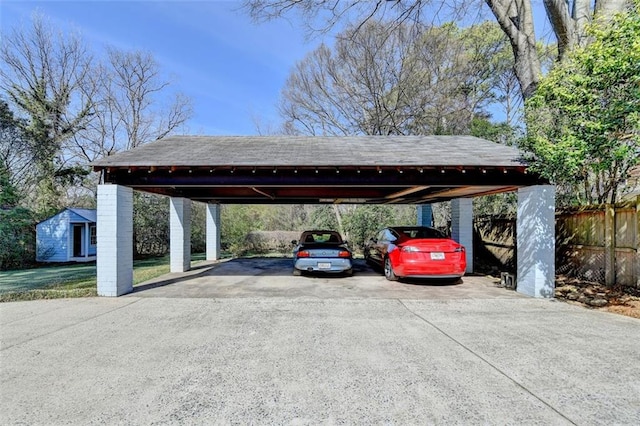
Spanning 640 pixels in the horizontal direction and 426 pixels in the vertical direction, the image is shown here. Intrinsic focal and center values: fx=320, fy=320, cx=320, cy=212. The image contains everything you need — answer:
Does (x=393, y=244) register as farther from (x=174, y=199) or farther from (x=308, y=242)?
(x=174, y=199)

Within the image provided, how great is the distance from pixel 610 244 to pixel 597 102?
11.4ft

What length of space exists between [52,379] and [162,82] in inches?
807

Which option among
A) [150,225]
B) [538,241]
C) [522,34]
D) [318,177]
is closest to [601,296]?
[538,241]

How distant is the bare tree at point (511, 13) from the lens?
897cm

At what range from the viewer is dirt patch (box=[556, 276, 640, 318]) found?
5664 mm

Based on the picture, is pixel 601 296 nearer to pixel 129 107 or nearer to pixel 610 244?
pixel 610 244

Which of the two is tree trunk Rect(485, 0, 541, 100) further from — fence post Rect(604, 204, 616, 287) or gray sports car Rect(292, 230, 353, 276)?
gray sports car Rect(292, 230, 353, 276)

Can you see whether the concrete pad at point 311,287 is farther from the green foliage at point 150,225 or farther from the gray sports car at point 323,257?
the green foliage at point 150,225

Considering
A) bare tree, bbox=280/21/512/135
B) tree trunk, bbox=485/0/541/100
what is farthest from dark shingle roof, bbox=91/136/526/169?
bare tree, bbox=280/21/512/135

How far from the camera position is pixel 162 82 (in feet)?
64.7

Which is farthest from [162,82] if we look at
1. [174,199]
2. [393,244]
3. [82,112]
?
[393,244]

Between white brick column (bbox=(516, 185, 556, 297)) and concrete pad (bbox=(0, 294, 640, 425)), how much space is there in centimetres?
101

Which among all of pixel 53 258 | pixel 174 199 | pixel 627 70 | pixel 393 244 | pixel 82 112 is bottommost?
pixel 53 258

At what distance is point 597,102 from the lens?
17.0ft
